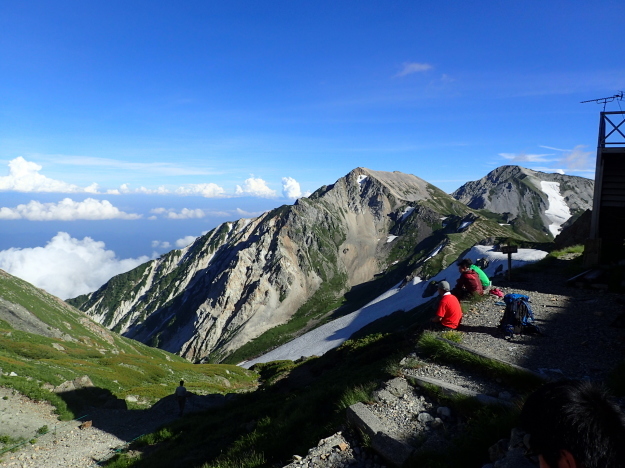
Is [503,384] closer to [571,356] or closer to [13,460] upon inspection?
[571,356]

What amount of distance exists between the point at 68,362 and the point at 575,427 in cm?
4092

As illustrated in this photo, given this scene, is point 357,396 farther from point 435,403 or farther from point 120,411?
point 120,411

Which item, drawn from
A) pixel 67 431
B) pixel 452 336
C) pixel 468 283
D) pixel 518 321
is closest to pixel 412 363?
pixel 452 336

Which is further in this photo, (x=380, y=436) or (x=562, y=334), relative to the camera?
(x=562, y=334)

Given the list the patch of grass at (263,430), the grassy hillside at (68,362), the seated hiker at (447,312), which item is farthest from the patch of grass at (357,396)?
the grassy hillside at (68,362)

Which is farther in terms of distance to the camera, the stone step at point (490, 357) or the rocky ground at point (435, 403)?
the stone step at point (490, 357)

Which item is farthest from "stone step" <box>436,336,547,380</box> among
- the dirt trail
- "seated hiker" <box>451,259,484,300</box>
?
the dirt trail

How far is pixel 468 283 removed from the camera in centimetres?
1703

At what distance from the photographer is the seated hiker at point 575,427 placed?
2826 mm

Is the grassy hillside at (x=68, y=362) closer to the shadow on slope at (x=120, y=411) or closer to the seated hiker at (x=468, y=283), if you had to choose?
the shadow on slope at (x=120, y=411)

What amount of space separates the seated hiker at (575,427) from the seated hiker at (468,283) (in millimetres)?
14212

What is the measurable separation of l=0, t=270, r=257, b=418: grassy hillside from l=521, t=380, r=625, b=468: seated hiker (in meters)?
24.7

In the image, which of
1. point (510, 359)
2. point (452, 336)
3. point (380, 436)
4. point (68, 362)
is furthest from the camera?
point (68, 362)

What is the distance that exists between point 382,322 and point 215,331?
101112 millimetres
